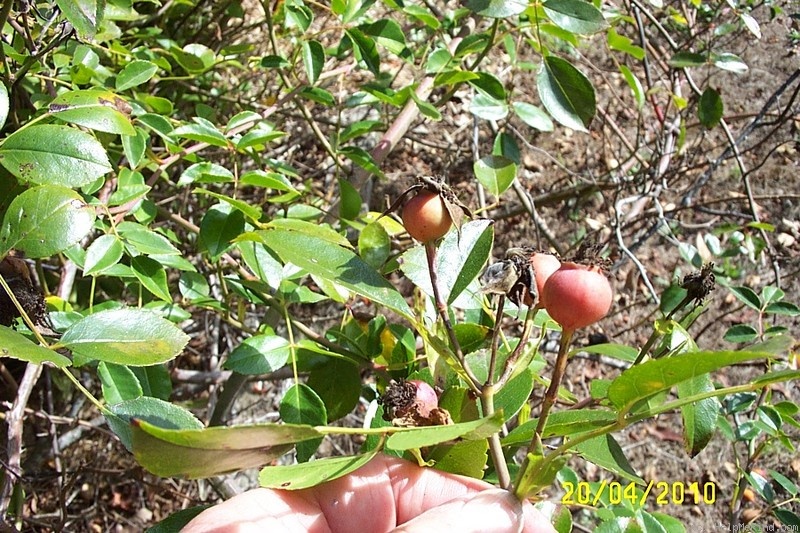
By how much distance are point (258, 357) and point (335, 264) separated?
26 cm

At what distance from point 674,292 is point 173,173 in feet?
4.56

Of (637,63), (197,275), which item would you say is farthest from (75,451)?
(637,63)

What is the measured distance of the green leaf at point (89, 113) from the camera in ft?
2.66

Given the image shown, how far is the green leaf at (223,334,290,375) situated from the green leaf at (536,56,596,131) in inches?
19.6

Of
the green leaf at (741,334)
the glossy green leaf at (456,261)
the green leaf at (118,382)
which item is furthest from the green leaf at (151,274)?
the green leaf at (741,334)

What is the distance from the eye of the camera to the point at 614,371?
6.69 ft

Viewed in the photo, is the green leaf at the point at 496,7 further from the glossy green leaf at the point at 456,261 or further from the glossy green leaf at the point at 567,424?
the glossy green leaf at the point at 567,424

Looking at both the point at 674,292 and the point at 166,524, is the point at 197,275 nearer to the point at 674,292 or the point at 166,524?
the point at 166,524

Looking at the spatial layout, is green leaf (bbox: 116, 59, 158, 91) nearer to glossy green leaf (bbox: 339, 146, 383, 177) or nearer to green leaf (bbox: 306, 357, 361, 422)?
glossy green leaf (bbox: 339, 146, 383, 177)

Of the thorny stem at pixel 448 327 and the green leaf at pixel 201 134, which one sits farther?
the green leaf at pixel 201 134

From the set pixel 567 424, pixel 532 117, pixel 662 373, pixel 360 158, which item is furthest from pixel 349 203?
pixel 662 373

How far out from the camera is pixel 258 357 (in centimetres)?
90

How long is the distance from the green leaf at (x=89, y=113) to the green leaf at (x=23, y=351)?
0.31m

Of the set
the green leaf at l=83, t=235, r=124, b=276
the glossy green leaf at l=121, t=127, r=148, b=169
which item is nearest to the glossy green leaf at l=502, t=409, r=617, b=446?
the green leaf at l=83, t=235, r=124, b=276
